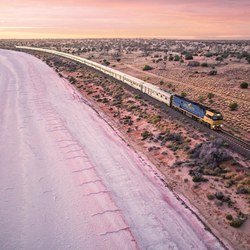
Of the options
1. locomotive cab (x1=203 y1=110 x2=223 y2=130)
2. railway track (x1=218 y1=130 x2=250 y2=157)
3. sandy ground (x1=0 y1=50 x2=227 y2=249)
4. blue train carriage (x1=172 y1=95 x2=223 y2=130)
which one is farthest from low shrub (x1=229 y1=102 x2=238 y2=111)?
sandy ground (x1=0 y1=50 x2=227 y2=249)

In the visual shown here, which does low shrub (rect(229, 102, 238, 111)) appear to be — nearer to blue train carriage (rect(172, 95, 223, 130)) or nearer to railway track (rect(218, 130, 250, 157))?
blue train carriage (rect(172, 95, 223, 130))

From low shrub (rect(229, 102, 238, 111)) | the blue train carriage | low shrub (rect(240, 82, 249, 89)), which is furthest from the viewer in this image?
low shrub (rect(240, 82, 249, 89))

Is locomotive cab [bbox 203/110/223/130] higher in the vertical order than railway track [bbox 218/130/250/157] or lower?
higher

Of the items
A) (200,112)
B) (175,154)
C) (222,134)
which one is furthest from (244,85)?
(175,154)

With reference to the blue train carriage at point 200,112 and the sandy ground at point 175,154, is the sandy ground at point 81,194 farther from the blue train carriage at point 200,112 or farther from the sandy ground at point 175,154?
the blue train carriage at point 200,112

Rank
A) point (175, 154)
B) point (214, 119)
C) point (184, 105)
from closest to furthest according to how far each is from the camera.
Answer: point (175, 154) < point (214, 119) < point (184, 105)

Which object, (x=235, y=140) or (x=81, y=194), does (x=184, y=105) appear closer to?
(x=235, y=140)
